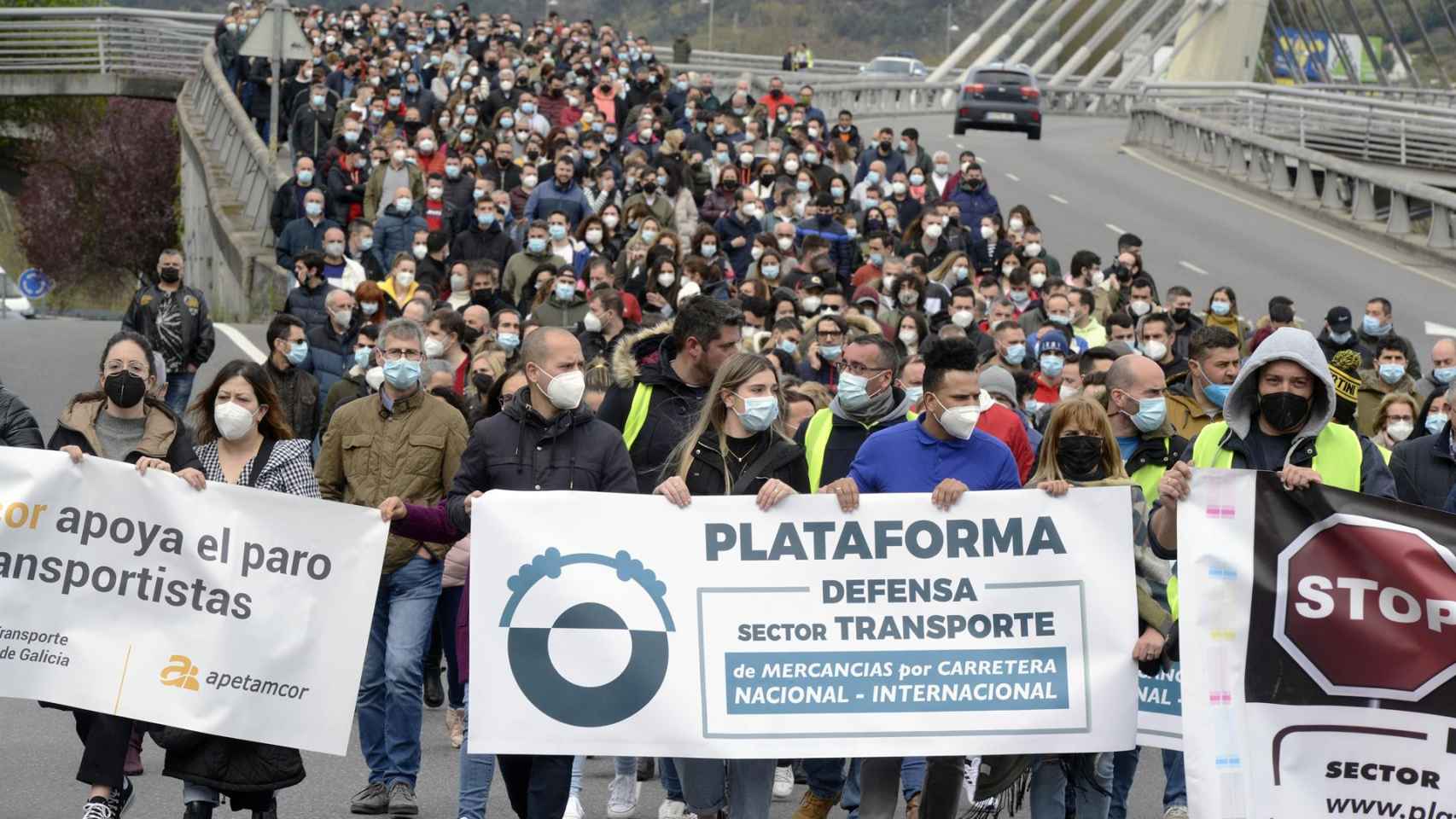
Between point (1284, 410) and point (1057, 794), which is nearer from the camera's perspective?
point (1284, 410)

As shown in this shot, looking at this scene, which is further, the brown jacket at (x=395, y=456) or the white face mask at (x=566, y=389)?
the brown jacket at (x=395, y=456)

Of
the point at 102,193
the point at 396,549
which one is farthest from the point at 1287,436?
the point at 102,193

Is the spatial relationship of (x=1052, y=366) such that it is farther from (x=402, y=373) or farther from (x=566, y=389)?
(x=566, y=389)

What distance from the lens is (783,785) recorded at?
31.7 feet

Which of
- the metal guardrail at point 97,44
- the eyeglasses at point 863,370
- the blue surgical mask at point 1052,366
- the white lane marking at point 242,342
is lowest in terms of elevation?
the white lane marking at point 242,342

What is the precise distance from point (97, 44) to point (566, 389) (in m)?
47.0

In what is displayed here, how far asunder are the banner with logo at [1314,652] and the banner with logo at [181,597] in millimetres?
3037

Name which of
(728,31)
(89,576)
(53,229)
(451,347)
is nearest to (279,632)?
(89,576)

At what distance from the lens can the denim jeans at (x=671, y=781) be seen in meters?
8.81

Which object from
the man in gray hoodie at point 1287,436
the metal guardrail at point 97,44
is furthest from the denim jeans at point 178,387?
the metal guardrail at point 97,44

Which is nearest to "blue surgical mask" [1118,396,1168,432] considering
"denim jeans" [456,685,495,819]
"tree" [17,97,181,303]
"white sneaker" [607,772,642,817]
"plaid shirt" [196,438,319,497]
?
"white sneaker" [607,772,642,817]

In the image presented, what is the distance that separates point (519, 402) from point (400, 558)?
3.80 ft

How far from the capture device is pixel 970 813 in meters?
7.81

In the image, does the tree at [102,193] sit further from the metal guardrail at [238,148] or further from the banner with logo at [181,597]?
the banner with logo at [181,597]
